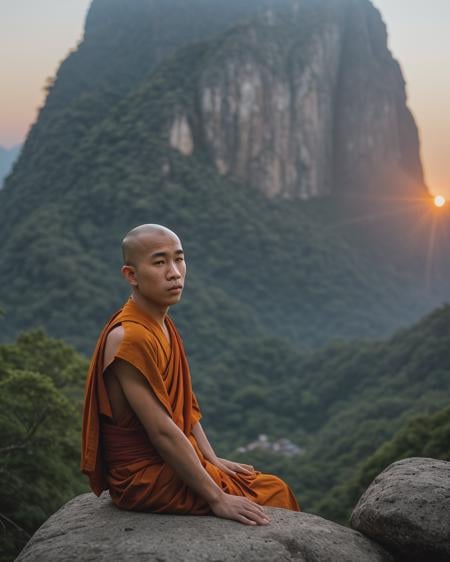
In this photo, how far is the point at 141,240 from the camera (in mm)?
4633

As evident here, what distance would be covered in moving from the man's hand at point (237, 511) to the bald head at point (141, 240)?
1.48 m

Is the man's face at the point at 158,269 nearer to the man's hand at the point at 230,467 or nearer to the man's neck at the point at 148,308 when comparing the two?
the man's neck at the point at 148,308

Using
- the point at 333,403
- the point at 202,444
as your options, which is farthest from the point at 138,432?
the point at 333,403


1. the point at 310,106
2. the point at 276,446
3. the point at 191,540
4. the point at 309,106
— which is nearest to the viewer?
the point at 191,540

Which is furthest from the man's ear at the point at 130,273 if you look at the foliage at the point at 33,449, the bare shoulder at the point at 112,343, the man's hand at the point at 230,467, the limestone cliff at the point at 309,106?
the limestone cliff at the point at 309,106

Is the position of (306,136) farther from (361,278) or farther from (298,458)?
(298,458)

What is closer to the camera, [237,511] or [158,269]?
[237,511]

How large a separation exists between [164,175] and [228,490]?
82.1 meters

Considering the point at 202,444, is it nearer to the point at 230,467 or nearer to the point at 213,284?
the point at 230,467

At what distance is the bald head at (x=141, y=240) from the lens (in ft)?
15.2

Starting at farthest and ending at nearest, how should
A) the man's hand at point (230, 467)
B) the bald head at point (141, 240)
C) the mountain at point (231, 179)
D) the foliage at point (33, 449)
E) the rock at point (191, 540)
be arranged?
the mountain at point (231, 179) < the foliage at point (33, 449) < the man's hand at point (230, 467) < the bald head at point (141, 240) < the rock at point (191, 540)

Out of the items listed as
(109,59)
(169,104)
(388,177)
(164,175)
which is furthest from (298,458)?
(109,59)

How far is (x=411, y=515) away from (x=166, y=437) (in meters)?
1.49

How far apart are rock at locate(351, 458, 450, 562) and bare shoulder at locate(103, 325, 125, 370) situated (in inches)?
71.8
